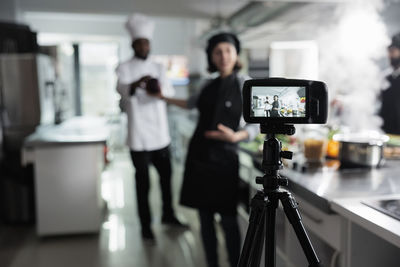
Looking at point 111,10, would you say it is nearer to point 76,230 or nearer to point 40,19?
point 40,19

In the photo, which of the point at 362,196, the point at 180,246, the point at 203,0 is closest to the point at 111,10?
the point at 203,0

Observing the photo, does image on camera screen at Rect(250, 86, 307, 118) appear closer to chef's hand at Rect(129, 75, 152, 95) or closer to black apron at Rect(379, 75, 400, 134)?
black apron at Rect(379, 75, 400, 134)

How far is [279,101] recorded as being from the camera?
876mm

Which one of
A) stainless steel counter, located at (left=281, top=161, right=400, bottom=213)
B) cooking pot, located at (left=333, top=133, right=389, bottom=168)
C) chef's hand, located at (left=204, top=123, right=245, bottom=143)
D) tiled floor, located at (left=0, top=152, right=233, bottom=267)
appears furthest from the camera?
tiled floor, located at (left=0, top=152, right=233, bottom=267)

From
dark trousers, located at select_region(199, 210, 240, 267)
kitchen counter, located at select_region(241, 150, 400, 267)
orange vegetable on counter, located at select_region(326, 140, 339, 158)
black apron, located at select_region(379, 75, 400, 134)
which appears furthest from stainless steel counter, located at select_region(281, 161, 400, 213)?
black apron, located at select_region(379, 75, 400, 134)

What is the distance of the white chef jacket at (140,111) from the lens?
2822mm

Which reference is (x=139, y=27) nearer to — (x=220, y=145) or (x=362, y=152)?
(x=220, y=145)

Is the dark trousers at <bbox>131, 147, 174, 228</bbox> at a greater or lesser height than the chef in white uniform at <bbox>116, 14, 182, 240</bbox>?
lesser

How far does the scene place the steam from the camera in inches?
81.0

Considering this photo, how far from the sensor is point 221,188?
1.85 meters

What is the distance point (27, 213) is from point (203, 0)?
2.87 meters

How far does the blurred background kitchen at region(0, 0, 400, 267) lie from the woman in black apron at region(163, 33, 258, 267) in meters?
0.15

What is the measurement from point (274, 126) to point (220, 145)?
94cm

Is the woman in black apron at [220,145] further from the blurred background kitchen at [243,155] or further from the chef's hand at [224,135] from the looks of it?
the blurred background kitchen at [243,155]
